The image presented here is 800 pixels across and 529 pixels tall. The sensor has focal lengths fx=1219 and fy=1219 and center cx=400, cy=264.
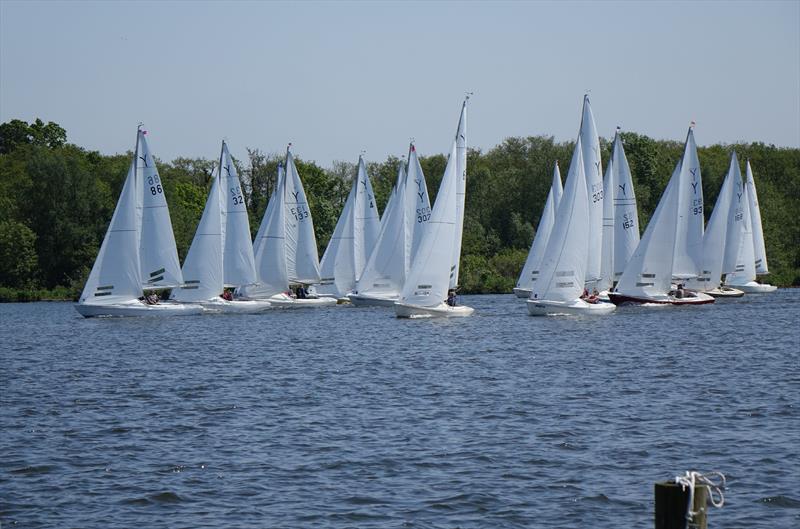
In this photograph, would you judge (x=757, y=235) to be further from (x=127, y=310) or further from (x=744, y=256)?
(x=127, y=310)

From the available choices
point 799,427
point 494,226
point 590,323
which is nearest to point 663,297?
point 590,323

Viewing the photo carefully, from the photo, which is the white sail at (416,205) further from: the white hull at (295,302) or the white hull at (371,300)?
the white hull at (295,302)

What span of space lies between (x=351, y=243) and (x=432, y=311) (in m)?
19.0

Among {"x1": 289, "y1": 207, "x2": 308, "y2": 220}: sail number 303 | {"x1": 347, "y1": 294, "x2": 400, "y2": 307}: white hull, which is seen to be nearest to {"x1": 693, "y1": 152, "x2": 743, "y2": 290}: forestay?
{"x1": 347, "y1": 294, "x2": 400, "y2": 307}: white hull

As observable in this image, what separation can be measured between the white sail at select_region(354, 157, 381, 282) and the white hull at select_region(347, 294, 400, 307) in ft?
19.7

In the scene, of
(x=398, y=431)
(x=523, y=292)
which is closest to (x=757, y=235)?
(x=523, y=292)

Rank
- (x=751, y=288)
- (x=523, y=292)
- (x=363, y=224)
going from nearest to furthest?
(x=523, y=292) < (x=363, y=224) < (x=751, y=288)

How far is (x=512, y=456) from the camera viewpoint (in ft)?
60.5

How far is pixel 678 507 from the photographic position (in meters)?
11.5

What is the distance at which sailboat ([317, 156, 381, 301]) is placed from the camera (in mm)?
65250

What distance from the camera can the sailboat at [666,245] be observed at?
52625 millimetres

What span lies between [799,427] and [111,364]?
64.7 ft

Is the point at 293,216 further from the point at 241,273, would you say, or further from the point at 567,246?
the point at 567,246

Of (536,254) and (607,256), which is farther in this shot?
(536,254)
